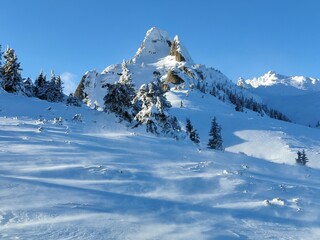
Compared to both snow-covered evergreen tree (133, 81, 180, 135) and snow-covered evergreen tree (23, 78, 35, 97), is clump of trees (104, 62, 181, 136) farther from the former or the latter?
snow-covered evergreen tree (23, 78, 35, 97)

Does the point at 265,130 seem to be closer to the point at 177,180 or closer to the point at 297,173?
the point at 297,173

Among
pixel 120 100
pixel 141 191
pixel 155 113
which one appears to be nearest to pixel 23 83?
pixel 120 100

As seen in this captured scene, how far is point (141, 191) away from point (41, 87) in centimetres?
5797

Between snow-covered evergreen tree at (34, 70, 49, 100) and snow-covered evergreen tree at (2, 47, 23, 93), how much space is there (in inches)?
312

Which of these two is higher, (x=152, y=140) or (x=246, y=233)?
(x=152, y=140)

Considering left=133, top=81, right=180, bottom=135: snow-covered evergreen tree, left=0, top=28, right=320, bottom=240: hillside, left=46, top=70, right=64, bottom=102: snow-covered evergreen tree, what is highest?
left=46, top=70, right=64, bottom=102: snow-covered evergreen tree

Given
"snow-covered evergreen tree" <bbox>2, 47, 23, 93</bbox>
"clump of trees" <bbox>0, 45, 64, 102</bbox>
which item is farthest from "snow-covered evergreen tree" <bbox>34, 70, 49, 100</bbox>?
"snow-covered evergreen tree" <bbox>2, 47, 23, 93</bbox>

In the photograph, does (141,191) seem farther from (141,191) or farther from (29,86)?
(29,86)

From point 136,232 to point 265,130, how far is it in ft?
274

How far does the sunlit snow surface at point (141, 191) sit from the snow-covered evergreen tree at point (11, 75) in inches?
1489

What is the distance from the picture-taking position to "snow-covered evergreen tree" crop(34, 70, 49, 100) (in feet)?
208

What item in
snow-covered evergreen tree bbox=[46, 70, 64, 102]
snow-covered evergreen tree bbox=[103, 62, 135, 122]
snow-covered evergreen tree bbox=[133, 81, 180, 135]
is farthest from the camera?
snow-covered evergreen tree bbox=[46, 70, 64, 102]

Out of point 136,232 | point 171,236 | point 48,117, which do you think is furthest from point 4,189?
point 48,117

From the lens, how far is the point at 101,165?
11984 mm
